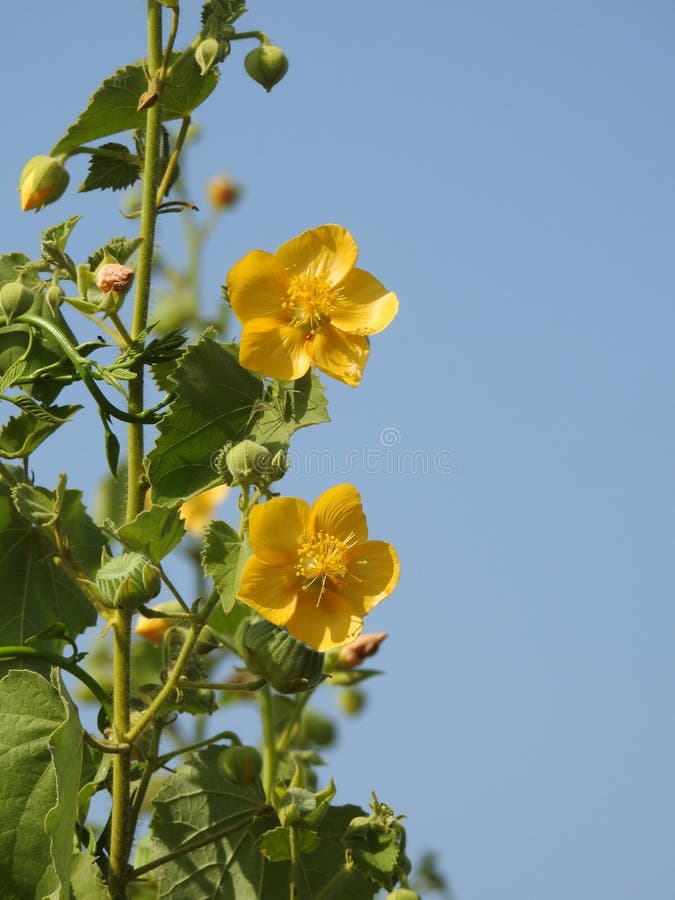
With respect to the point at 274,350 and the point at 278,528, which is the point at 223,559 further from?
the point at 274,350

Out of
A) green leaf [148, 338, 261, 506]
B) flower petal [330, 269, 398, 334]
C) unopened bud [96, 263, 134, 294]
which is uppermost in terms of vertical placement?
flower petal [330, 269, 398, 334]

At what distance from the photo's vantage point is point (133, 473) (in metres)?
1.90

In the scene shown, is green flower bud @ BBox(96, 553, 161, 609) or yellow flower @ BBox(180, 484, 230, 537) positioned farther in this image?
yellow flower @ BBox(180, 484, 230, 537)

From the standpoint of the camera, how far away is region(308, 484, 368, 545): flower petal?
172cm

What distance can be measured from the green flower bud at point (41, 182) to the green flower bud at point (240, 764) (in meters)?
0.96

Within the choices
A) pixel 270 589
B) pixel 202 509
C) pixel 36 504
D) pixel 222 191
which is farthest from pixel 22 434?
pixel 222 191

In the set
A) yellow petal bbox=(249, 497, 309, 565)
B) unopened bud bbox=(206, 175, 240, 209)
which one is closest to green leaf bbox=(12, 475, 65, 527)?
yellow petal bbox=(249, 497, 309, 565)

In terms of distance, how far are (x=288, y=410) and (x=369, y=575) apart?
27 centimetres

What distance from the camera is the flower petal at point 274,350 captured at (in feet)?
5.83

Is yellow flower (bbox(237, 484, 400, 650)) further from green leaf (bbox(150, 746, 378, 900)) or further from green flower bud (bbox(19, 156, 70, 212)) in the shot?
green flower bud (bbox(19, 156, 70, 212))

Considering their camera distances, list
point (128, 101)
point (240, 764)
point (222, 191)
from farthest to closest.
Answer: point (222, 191)
point (128, 101)
point (240, 764)

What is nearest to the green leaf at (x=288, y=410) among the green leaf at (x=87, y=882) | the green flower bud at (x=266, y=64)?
the green flower bud at (x=266, y=64)

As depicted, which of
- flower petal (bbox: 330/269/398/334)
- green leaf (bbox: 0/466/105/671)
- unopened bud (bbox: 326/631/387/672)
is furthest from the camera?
unopened bud (bbox: 326/631/387/672)

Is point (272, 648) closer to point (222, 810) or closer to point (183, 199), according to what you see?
point (222, 810)
